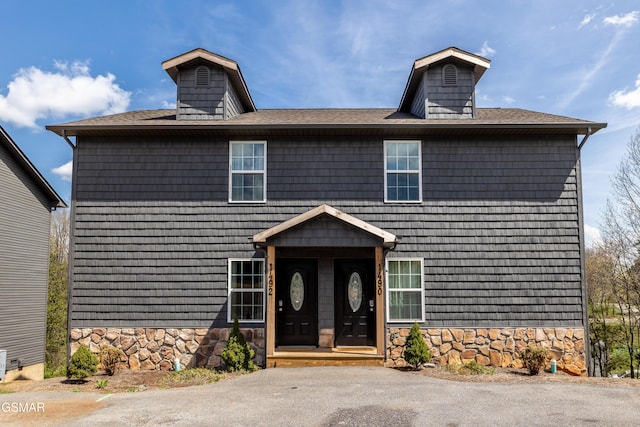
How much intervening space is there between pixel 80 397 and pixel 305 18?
9.87 meters

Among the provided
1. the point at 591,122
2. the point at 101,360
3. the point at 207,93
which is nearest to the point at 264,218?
the point at 207,93

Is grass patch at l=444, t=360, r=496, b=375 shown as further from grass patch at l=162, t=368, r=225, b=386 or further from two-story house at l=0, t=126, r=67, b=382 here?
two-story house at l=0, t=126, r=67, b=382

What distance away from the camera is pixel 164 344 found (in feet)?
35.1

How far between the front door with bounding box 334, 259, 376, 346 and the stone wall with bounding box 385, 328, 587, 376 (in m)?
0.73

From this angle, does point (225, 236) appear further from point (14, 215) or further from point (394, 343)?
point (14, 215)

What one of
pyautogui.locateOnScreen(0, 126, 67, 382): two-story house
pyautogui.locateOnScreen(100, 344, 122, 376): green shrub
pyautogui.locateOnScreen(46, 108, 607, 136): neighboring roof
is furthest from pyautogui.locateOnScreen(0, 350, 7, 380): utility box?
pyautogui.locateOnScreen(46, 108, 607, 136): neighboring roof

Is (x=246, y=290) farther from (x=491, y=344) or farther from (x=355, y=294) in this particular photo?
(x=491, y=344)

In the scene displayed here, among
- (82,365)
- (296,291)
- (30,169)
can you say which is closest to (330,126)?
(296,291)

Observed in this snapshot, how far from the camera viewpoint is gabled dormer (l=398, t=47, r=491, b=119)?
11477 millimetres

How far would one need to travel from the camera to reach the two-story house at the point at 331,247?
1066 centimetres

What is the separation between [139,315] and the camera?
10805 millimetres

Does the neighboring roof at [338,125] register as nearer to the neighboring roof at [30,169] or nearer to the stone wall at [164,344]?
the neighboring roof at [30,169]

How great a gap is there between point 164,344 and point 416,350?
18.6 ft

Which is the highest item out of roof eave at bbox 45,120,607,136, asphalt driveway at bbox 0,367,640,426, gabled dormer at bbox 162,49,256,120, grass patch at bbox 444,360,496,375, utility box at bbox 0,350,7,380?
gabled dormer at bbox 162,49,256,120
